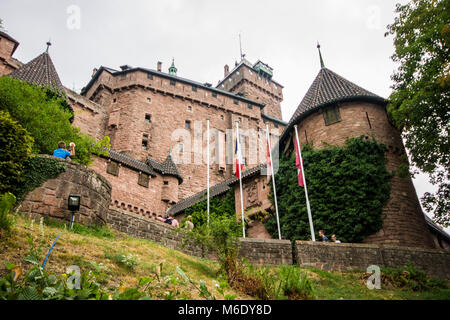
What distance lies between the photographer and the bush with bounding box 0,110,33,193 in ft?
27.3

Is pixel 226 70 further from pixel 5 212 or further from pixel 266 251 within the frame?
pixel 5 212

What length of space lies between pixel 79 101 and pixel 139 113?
629 cm

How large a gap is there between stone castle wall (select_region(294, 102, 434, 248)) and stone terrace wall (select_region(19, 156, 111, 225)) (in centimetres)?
1125

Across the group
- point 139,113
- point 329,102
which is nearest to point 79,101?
point 139,113

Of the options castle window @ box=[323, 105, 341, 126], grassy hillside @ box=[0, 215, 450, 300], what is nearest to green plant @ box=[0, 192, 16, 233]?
grassy hillside @ box=[0, 215, 450, 300]

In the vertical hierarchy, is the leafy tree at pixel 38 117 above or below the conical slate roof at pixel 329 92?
below

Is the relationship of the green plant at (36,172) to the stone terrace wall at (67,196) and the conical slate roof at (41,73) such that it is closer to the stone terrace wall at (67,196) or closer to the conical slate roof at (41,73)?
the stone terrace wall at (67,196)

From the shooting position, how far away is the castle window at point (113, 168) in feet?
77.4

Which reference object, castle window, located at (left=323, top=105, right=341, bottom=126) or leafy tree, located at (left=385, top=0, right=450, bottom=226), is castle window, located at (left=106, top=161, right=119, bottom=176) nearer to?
castle window, located at (left=323, top=105, right=341, bottom=126)

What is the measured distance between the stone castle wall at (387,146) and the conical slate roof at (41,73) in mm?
13591

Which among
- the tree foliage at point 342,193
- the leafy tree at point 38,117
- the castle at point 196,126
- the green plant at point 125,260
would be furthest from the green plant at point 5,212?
the castle at point 196,126

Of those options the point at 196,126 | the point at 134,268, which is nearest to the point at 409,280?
the point at 134,268
